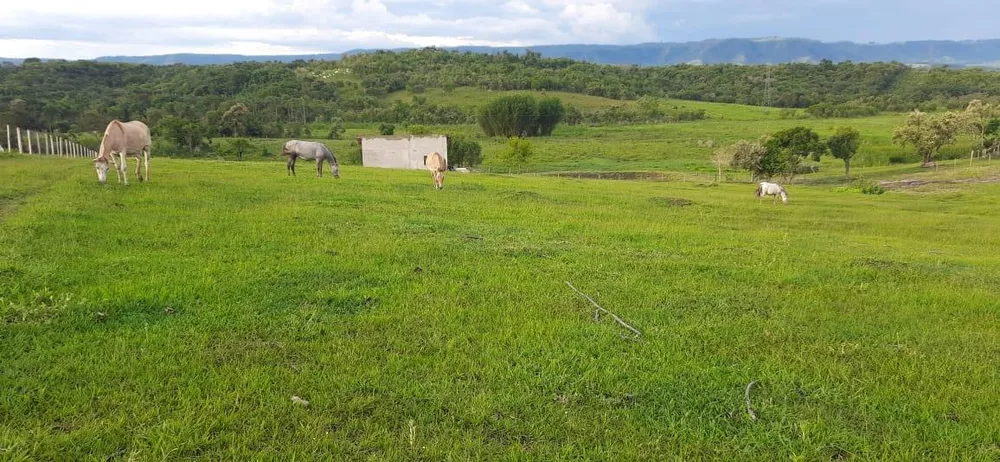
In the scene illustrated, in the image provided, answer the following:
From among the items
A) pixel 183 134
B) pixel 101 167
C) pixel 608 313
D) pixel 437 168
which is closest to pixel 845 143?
pixel 437 168

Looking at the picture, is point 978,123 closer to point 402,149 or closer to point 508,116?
point 402,149

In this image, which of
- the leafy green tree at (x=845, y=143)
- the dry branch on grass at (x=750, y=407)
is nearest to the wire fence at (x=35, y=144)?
Answer: the dry branch on grass at (x=750, y=407)

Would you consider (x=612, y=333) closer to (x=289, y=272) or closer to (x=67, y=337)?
(x=289, y=272)

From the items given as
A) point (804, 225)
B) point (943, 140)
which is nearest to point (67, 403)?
point (804, 225)

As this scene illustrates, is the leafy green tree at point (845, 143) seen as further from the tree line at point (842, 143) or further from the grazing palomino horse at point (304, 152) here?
the grazing palomino horse at point (304, 152)

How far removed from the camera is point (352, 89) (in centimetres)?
15375

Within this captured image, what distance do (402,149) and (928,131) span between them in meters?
51.9

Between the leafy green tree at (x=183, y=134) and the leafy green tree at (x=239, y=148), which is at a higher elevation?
the leafy green tree at (x=183, y=134)

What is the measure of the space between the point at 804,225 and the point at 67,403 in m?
19.7

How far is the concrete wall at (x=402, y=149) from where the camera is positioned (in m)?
54.5

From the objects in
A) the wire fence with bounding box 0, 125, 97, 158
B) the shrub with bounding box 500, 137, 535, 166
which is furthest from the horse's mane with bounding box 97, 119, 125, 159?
the shrub with bounding box 500, 137, 535, 166

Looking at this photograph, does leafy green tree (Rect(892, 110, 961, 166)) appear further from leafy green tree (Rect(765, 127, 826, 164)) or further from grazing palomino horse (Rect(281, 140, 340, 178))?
grazing palomino horse (Rect(281, 140, 340, 178))

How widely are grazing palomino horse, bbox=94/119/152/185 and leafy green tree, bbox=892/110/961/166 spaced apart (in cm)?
6764

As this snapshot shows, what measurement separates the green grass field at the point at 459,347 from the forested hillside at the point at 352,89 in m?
69.4
